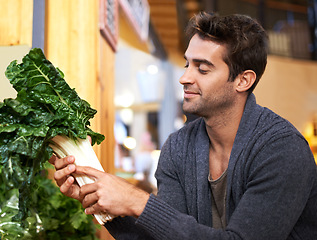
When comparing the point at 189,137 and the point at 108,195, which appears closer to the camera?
the point at 108,195

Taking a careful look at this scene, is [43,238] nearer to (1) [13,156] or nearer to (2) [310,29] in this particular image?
(1) [13,156]

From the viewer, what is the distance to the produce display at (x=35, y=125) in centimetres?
140

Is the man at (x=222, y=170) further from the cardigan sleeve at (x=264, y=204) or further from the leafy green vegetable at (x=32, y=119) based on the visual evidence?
the leafy green vegetable at (x=32, y=119)

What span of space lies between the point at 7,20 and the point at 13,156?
89 cm

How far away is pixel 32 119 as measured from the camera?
1457mm

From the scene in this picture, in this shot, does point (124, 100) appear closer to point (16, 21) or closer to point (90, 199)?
point (16, 21)

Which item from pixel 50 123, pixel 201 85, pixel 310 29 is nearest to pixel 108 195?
pixel 50 123

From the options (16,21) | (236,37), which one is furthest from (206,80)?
(16,21)

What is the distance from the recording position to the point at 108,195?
1386 mm

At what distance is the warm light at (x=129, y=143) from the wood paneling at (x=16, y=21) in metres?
8.01

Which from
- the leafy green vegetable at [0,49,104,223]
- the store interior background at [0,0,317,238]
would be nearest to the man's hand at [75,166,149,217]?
the leafy green vegetable at [0,49,104,223]

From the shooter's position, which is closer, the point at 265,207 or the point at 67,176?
the point at 265,207

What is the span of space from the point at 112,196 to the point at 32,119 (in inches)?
15.9

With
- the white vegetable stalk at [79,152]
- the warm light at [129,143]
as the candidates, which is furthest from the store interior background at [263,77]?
the white vegetable stalk at [79,152]
